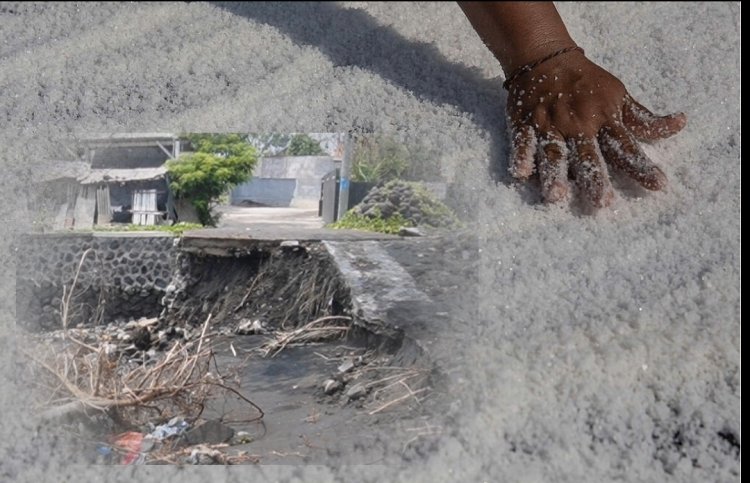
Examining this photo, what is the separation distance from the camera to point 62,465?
0.57 meters

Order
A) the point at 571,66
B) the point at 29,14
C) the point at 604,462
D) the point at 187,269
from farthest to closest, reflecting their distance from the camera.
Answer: the point at 29,14, the point at 571,66, the point at 187,269, the point at 604,462

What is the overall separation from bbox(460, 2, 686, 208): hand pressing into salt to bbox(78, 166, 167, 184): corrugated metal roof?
1.01ft

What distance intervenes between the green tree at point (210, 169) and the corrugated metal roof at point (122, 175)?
0.04 feet

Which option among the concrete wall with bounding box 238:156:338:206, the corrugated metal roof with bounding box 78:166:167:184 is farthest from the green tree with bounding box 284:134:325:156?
the corrugated metal roof with bounding box 78:166:167:184

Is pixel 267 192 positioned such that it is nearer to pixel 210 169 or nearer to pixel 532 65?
pixel 210 169

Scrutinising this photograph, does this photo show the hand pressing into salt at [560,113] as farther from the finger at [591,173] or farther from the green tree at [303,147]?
the green tree at [303,147]

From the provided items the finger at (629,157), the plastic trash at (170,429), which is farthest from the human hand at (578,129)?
the plastic trash at (170,429)

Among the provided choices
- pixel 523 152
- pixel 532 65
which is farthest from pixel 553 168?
pixel 532 65

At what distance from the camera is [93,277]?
644 mm

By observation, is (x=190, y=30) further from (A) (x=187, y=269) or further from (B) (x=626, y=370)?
(B) (x=626, y=370)

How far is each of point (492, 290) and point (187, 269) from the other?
24 centimetres

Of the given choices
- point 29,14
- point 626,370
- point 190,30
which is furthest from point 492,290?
point 29,14

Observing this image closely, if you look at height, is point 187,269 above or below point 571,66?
below

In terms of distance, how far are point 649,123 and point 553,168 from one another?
0.13 meters
